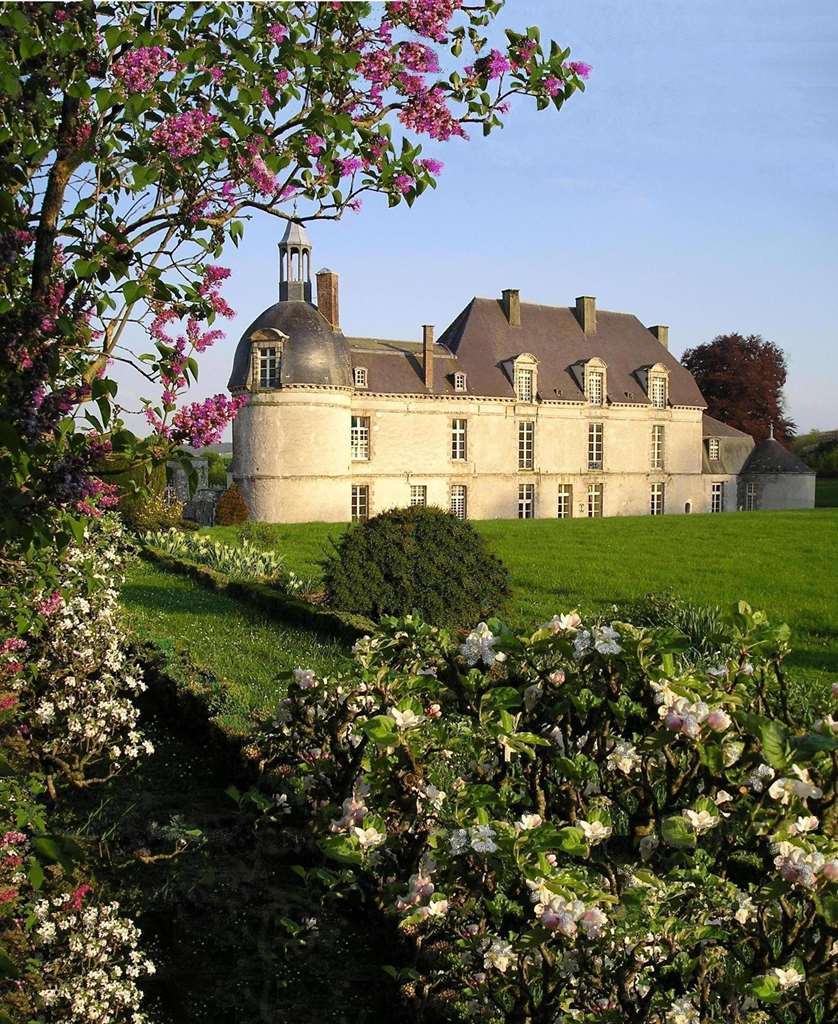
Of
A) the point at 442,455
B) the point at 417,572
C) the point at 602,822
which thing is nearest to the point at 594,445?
the point at 442,455

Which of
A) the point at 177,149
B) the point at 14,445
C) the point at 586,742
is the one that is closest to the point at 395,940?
the point at 586,742

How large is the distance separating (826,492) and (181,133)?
56.4 m

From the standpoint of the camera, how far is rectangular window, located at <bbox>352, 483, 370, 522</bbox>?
3741 cm

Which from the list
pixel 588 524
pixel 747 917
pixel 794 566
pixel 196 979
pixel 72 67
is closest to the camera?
pixel 747 917

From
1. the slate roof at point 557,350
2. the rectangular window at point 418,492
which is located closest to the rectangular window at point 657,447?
the slate roof at point 557,350

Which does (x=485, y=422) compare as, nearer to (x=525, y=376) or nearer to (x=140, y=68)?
(x=525, y=376)

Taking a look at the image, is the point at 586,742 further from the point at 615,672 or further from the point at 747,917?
the point at 747,917

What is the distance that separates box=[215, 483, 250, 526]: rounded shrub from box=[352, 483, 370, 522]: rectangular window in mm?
4703

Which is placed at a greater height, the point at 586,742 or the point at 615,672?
the point at 615,672

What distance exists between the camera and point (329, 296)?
3744 centimetres

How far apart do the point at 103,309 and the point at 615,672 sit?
222cm

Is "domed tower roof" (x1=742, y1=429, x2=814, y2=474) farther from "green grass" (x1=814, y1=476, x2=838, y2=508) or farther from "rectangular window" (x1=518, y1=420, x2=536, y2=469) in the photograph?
"rectangular window" (x1=518, y1=420, x2=536, y2=469)

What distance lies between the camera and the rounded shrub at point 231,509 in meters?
35.0

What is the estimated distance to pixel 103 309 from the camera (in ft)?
10.6
